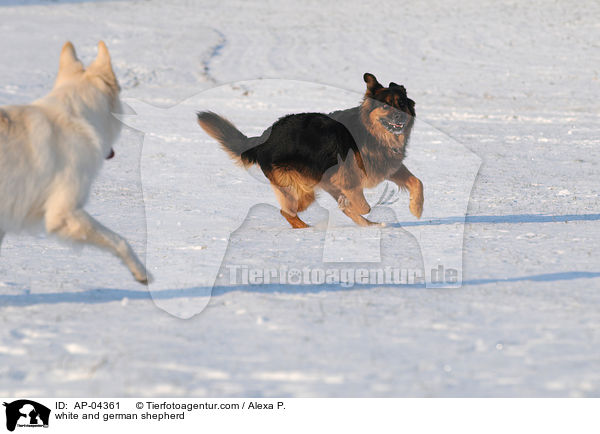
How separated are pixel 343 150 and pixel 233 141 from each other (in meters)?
1.14

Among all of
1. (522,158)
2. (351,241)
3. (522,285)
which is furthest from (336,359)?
(522,158)

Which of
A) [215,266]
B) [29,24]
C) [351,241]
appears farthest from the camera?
[29,24]

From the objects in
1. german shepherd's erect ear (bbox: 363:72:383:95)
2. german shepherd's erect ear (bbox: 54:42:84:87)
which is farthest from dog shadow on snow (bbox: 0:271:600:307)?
german shepherd's erect ear (bbox: 363:72:383:95)

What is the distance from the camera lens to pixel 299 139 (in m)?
7.04

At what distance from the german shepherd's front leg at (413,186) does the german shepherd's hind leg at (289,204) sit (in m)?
1.00

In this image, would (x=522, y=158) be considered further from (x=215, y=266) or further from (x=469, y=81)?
(x=469, y=81)

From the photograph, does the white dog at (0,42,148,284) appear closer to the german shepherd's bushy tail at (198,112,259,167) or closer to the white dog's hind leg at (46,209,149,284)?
the white dog's hind leg at (46,209,149,284)

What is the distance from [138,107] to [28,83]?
49.2 ft
